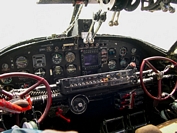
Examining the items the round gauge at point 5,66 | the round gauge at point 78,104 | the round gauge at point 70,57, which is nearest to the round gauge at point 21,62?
the round gauge at point 5,66

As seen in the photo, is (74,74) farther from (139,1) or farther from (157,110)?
(139,1)

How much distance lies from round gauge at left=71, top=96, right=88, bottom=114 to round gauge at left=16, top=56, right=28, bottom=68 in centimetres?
78

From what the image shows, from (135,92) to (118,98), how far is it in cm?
23

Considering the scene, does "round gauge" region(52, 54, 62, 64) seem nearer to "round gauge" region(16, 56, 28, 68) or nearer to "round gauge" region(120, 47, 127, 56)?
"round gauge" region(16, 56, 28, 68)

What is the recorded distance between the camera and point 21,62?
253 centimetres

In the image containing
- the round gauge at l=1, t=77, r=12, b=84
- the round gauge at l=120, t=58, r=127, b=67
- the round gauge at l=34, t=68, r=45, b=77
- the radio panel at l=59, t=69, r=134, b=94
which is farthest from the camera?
the round gauge at l=120, t=58, r=127, b=67

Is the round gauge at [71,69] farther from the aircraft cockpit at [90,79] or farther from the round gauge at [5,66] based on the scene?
the round gauge at [5,66]

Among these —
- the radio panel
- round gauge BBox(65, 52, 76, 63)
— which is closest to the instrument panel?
round gauge BBox(65, 52, 76, 63)

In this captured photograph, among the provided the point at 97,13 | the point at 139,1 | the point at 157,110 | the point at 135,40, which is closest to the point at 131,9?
the point at 139,1

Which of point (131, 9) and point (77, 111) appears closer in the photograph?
point (131, 9)

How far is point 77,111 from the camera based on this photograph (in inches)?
91.2

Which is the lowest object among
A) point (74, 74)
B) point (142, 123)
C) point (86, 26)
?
point (142, 123)

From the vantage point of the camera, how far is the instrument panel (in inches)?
98.8

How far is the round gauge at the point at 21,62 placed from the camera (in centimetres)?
251
